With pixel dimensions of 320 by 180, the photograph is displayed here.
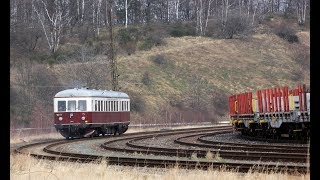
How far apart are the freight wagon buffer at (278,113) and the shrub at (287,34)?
2218 inches

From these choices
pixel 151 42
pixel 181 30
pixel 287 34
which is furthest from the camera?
pixel 287 34

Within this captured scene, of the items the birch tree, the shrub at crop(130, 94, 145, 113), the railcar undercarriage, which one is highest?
the birch tree

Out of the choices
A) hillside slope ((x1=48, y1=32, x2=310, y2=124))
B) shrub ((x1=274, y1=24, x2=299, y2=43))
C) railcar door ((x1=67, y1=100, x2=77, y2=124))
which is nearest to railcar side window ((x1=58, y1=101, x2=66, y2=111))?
railcar door ((x1=67, y1=100, x2=77, y2=124))

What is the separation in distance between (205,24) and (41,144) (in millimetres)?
63852

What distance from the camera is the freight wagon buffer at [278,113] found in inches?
955

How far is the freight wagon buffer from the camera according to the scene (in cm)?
2425

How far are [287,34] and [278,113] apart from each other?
62.3 meters

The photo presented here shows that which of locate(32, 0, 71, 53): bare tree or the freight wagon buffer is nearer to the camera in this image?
the freight wagon buffer

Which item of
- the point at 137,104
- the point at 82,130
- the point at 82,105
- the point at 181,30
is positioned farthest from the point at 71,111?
the point at 181,30

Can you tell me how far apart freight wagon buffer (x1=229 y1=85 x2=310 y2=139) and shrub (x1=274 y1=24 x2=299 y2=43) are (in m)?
56.3

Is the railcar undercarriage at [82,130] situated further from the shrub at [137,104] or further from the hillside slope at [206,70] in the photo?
the hillside slope at [206,70]

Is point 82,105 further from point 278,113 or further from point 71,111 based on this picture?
point 278,113

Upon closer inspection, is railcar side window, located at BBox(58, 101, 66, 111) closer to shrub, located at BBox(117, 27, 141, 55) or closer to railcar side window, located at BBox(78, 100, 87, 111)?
railcar side window, located at BBox(78, 100, 87, 111)

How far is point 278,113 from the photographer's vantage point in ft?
82.8
